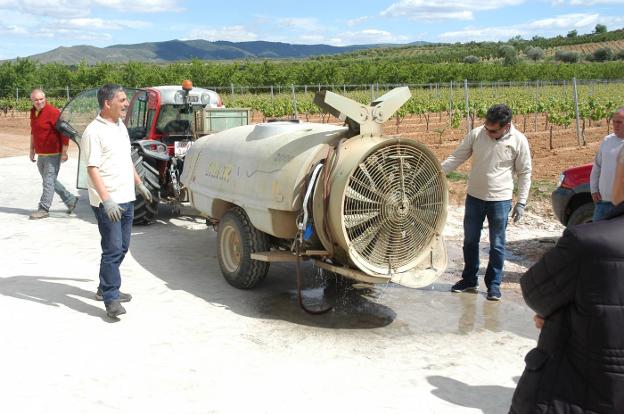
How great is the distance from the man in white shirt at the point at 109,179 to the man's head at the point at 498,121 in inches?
130

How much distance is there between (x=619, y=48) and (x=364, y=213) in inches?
4381

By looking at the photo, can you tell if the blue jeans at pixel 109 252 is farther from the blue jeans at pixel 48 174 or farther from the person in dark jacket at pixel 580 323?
the blue jeans at pixel 48 174

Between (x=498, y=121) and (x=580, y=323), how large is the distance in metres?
3.93

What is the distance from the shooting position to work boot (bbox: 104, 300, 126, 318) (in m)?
5.54

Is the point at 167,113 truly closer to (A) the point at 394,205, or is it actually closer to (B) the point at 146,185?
(B) the point at 146,185

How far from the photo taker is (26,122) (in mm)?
30891

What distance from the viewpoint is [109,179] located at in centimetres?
555

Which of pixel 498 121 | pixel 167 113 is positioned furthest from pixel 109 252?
pixel 167 113

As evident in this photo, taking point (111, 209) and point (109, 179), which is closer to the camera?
point (111, 209)

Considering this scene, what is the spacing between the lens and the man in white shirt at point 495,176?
6.05m

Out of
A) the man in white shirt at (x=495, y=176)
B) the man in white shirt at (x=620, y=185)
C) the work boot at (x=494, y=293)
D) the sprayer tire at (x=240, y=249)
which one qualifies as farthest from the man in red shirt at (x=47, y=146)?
the man in white shirt at (x=620, y=185)

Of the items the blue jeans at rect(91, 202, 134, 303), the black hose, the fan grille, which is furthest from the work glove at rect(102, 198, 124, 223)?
the fan grille

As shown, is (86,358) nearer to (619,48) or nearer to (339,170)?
(339,170)

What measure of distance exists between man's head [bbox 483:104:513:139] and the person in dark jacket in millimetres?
3757
